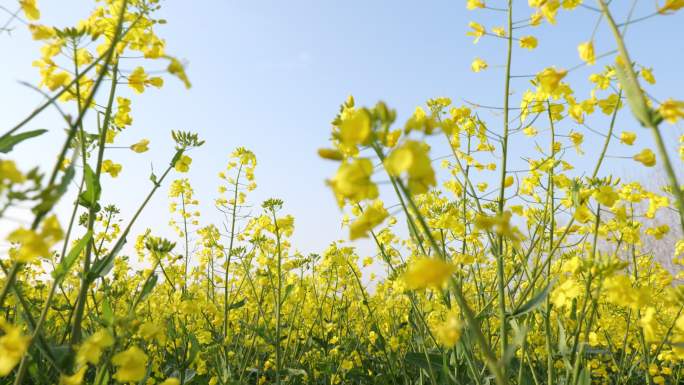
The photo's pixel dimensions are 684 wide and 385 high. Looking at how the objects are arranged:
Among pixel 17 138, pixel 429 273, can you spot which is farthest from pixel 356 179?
pixel 17 138

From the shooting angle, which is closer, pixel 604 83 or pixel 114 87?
pixel 114 87

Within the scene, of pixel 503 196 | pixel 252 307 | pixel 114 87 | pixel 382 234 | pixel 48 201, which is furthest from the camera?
pixel 252 307

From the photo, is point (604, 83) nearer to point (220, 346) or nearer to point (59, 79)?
point (59, 79)

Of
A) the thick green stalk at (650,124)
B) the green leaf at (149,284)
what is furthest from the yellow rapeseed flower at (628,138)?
the green leaf at (149,284)

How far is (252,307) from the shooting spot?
191 inches

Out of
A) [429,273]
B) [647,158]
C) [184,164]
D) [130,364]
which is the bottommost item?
[130,364]

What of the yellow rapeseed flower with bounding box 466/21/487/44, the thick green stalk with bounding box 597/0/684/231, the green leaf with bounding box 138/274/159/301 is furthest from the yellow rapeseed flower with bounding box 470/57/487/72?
the green leaf with bounding box 138/274/159/301

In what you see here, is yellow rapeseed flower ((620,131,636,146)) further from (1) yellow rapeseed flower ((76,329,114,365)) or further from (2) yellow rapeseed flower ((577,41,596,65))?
(1) yellow rapeseed flower ((76,329,114,365))

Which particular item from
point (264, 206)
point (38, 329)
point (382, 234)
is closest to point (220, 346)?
point (264, 206)

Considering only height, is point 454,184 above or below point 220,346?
above

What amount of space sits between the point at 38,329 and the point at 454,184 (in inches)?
92.4

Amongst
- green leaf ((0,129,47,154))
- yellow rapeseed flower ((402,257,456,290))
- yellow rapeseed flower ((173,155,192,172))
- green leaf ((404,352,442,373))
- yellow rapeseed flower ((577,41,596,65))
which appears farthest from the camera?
green leaf ((404,352,442,373))

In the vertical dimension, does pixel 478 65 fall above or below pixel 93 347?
above

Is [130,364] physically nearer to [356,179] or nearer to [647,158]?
[356,179]
